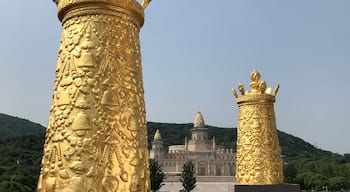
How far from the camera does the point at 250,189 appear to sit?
23.4 ft

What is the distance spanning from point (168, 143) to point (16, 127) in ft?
158

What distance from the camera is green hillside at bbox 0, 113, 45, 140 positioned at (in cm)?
10287

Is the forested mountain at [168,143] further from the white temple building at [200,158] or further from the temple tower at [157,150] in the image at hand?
the temple tower at [157,150]

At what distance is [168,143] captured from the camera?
10381 cm

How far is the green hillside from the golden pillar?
338 ft

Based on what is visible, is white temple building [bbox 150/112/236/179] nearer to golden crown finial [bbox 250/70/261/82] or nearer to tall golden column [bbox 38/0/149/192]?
golden crown finial [bbox 250/70/261/82]

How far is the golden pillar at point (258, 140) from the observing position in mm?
7371

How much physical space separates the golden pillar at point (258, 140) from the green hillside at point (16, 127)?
103137 millimetres

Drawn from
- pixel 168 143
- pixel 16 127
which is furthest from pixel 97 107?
pixel 16 127

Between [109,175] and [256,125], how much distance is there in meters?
5.59

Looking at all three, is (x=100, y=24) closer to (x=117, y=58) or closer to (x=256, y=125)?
(x=117, y=58)

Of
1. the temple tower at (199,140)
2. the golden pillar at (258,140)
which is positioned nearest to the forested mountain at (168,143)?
the temple tower at (199,140)

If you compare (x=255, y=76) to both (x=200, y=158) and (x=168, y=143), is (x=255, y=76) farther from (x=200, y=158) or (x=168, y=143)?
(x=168, y=143)

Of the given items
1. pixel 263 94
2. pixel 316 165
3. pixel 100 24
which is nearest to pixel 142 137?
pixel 100 24
